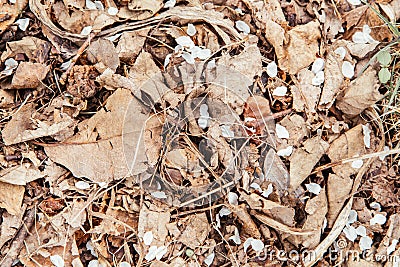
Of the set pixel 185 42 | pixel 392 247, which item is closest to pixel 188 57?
pixel 185 42

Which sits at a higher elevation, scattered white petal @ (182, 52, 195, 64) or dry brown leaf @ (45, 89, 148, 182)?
scattered white petal @ (182, 52, 195, 64)

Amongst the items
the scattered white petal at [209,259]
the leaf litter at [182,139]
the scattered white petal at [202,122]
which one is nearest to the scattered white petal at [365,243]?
the leaf litter at [182,139]

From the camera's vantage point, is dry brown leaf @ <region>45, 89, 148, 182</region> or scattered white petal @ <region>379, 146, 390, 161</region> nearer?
dry brown leaf @ <region>45, 89, 148, 182</region>

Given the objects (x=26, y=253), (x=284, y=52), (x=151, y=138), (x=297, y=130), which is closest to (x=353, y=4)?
(x=284, y=52)

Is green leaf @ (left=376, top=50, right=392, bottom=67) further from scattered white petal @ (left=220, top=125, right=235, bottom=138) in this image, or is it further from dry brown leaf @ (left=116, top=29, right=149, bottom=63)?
dry brown leaf @ (left=116, top=29, right=149, bottom=63)

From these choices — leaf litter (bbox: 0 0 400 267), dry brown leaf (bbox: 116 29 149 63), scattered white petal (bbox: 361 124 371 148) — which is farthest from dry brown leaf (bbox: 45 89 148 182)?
scattered white petal (bbox: 361 124 371 148)

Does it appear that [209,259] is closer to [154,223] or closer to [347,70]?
[154,223]

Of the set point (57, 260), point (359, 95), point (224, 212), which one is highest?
point (359, 95)
